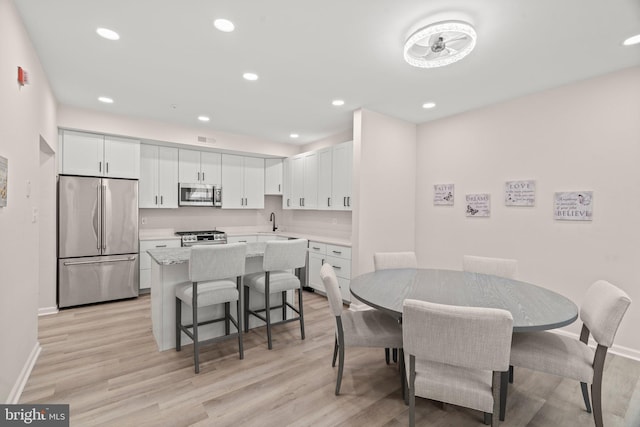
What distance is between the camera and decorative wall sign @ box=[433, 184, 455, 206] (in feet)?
13.9

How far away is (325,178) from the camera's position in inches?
198

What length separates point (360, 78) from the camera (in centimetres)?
309

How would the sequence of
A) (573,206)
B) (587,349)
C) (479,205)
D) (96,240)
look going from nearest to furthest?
1. (587,349)
2. (573,206)
3. (479,205)
4. (96,240)

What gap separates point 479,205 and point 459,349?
9.42ft

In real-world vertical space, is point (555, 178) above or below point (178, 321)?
above

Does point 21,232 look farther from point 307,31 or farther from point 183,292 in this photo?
point 307,31

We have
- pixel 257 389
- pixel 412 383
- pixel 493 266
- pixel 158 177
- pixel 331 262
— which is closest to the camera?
pixel 412 383

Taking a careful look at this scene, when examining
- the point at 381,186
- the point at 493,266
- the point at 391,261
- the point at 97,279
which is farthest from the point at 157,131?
the point at 493,266

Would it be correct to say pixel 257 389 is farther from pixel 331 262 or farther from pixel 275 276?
pixel 331 262

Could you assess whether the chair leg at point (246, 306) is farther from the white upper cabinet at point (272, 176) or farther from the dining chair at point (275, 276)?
the white upper cabinet at point (272, 176)

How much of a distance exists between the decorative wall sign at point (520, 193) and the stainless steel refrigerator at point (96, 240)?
5.07 meters

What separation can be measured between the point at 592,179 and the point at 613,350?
1673 millimetres

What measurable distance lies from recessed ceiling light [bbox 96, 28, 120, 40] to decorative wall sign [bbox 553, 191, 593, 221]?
175 inches

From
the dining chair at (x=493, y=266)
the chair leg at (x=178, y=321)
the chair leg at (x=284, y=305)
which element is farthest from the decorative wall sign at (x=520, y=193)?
the chair leg at (x=178, y=321)
